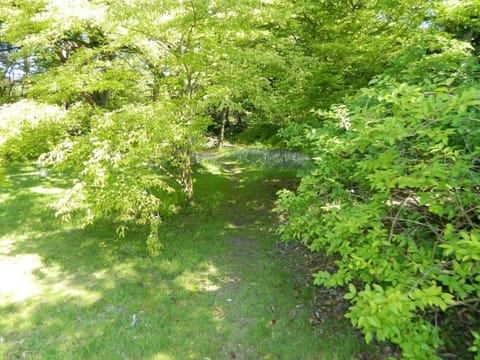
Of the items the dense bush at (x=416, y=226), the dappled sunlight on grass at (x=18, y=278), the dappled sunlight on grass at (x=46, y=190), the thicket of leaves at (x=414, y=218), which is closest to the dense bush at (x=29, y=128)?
the dappled sunlight on grass at (x=18, y=278)

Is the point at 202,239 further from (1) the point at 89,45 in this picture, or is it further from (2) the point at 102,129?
(1) the point at 89,45

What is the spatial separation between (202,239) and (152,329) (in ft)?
8.49

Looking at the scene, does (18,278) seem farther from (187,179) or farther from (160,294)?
(187,179)

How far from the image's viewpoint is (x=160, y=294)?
443 centimetres

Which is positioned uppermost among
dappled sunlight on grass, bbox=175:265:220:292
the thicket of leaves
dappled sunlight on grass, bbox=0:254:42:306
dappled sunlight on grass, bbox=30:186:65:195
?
the thicket of leaves

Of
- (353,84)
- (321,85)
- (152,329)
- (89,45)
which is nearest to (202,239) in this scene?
(152,329)

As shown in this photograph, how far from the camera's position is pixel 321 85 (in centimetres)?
637

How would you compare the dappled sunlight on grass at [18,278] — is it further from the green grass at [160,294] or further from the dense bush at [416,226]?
the dense bush at [416,226]

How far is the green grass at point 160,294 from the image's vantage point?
3.42 metres

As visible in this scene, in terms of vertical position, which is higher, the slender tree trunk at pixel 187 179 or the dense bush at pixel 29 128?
the dense bush at pixel 29 128

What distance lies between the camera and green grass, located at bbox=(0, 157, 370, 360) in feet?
11.2

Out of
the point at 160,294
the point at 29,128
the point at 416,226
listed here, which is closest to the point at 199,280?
the point at 160,294

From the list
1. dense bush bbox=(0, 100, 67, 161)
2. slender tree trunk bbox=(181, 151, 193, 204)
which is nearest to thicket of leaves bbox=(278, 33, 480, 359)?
slender tree trunk bbox=(181, 151, 193, 204)

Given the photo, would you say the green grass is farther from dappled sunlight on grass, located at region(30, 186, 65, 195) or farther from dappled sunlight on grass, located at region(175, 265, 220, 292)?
dappled sunlight on grass, located at region(30, 186, 65, 195)
